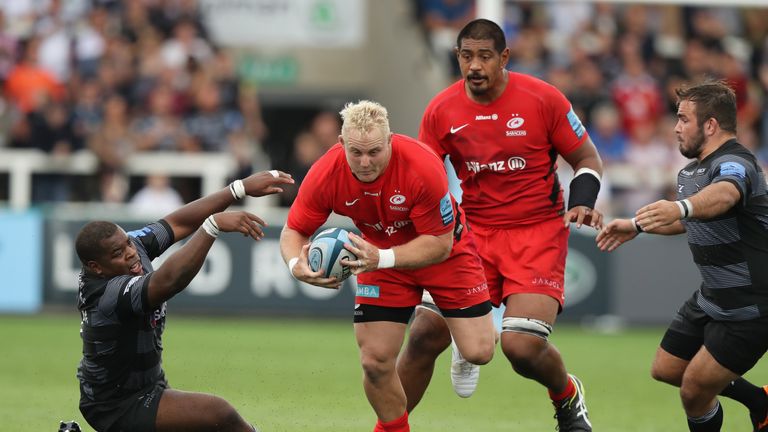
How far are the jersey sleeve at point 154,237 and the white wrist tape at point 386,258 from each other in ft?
4.45

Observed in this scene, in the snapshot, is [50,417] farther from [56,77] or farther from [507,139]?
[56,77]

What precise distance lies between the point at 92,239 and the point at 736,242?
12.4ft

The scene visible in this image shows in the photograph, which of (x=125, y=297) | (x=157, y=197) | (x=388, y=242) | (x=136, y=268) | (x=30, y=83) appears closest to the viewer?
(x=125, y=297)

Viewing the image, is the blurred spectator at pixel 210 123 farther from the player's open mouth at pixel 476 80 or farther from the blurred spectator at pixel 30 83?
the player's open mouth at pixel 476 80

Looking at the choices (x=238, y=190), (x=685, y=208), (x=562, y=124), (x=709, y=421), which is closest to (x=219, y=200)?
(x=238, y=190)

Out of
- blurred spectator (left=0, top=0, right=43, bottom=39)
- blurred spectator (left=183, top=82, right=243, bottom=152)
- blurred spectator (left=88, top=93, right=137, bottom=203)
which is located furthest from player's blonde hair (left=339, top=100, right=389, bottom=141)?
blurred spectator (left=0, top=0, right=43, bottom=39)

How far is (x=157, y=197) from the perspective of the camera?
55.8 ft

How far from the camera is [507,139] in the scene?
28.5 feet

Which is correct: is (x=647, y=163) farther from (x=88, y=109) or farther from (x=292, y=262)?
(x=292, y=262)

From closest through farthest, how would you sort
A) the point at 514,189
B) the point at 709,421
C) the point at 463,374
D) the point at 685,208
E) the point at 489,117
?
the point at 685,208 → the point at 709,421 → the point at 489,117 → the point at 514,189 → the point at 463,374

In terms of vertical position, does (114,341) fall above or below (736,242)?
below

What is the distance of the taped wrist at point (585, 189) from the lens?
8.58m

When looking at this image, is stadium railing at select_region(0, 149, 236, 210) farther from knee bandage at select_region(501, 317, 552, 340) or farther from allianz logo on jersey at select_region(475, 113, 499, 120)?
knee bandage at select_region(501, 317, 552, 340)

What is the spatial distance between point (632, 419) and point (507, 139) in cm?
291
